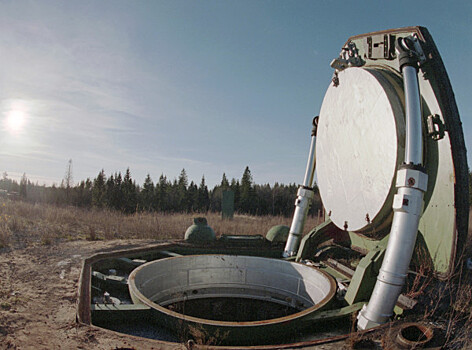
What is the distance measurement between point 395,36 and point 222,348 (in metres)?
4.79

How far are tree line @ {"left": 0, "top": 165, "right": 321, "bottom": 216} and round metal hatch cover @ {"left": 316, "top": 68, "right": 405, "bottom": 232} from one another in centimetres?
2287

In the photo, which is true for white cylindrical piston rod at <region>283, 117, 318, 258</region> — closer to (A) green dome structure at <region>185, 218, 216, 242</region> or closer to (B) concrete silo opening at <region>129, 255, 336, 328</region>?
(B) concrete silo opening at <region>129, 255, 336, 328</region>

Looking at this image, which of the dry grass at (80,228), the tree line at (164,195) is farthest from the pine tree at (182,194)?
the dry grass at (80,228)

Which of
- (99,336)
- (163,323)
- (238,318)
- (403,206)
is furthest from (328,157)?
(99,336)

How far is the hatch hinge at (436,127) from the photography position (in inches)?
165

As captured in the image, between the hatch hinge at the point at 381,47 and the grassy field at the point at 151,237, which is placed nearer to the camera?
the grassy field at the point at 151,237

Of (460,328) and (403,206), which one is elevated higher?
(403,206)

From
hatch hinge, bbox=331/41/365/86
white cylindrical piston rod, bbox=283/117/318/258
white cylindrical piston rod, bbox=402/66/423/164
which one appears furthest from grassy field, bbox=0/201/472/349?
hatch hinge, bbox=331/41/365/86

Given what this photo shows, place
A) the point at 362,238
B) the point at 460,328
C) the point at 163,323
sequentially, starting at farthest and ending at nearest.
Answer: the point at 362,238
the point at 163,323
the point at 460,328

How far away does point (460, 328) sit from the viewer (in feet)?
11.2

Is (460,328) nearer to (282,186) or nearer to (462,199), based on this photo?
(462,199)

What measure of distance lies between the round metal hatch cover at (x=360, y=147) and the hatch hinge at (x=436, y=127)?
1.17ft

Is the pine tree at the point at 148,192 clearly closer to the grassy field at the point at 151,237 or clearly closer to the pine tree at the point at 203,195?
the pine tree at the point at 203,195

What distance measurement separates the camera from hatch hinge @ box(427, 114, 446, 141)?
4.20 metres
